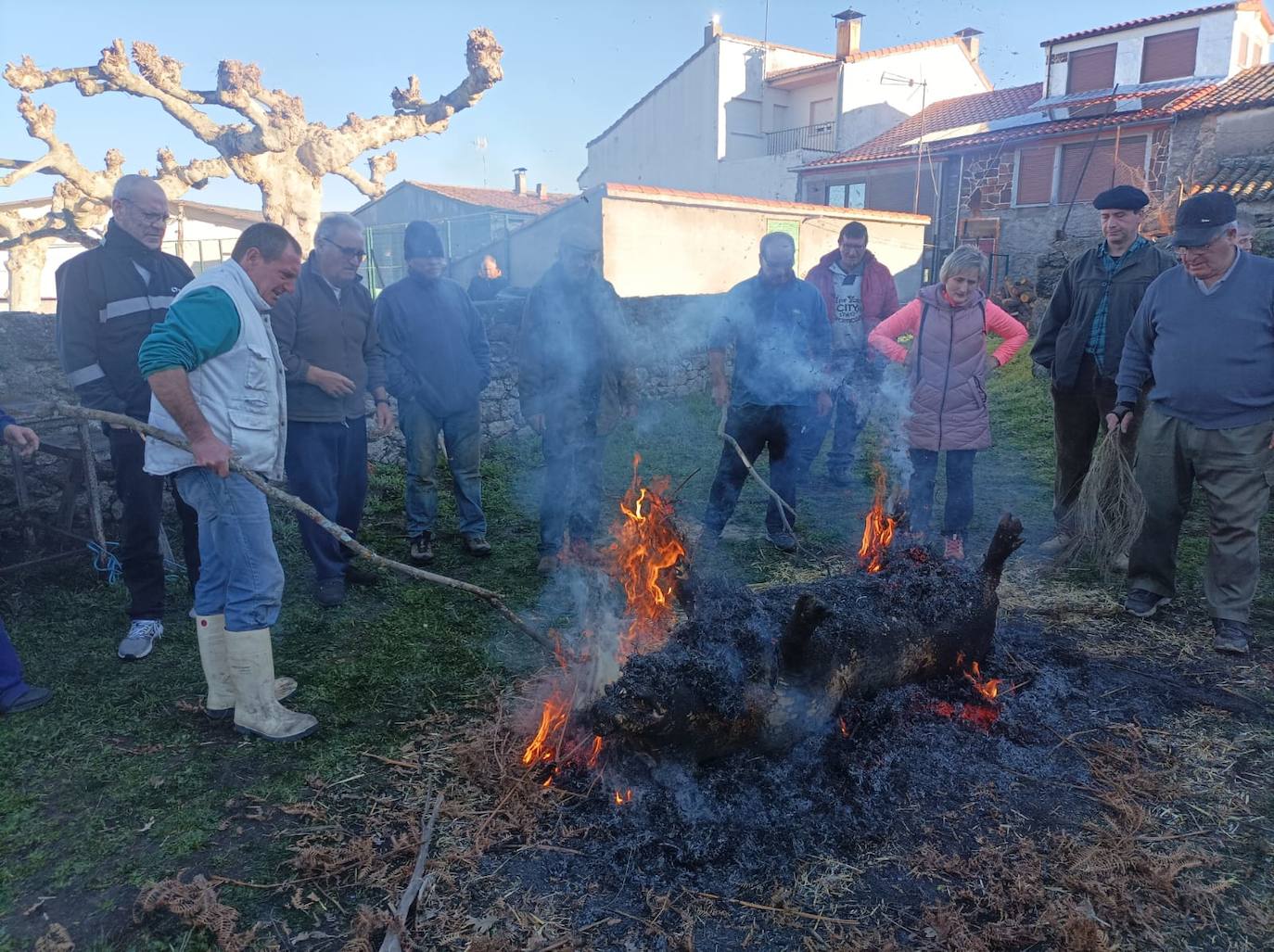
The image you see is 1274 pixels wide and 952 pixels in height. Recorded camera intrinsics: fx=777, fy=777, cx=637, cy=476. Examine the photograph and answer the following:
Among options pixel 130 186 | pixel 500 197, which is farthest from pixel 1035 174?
pixel 130 186

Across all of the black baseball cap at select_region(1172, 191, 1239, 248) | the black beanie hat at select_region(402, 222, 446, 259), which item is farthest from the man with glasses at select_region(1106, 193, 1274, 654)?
the black beanie hat at select_region(402, 222, 446, 259)

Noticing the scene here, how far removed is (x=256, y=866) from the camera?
2715 mm

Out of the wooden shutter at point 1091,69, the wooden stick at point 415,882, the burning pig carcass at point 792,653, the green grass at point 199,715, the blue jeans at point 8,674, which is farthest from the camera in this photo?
the wooden shutter at point 1091,69

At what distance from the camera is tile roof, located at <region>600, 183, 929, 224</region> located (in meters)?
13.4

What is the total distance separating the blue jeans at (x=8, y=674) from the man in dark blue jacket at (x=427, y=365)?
95.9 inches

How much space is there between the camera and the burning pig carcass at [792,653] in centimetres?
290

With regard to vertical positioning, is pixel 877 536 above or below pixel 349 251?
below

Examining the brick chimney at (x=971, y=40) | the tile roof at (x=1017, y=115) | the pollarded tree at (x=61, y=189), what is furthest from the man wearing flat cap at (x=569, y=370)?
the brick chimney at (x=971, y=40)

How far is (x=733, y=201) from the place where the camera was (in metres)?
15.2

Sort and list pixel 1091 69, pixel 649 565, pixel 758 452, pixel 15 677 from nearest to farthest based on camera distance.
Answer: pixel 15 677 < pixel 649 565 < pixel 758 452 < pixel 1091 69

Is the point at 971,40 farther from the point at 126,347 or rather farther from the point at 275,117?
the point at 126,347

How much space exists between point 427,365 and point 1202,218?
15.6 feet

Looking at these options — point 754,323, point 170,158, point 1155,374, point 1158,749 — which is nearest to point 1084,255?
point 1155,374

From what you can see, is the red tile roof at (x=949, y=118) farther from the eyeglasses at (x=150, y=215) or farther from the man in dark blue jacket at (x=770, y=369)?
the eyeglasses at (x=150, y=215)
